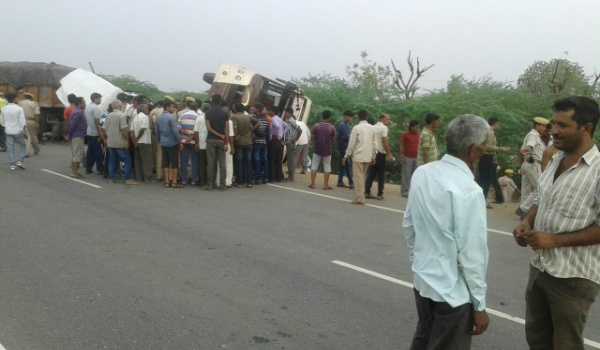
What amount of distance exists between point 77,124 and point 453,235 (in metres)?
11.1

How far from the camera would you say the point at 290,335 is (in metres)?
4.71

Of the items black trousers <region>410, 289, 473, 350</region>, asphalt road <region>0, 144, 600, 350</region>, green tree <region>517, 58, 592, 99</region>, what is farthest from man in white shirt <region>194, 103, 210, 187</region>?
green tree <region>517, 58, 592, 99</region>

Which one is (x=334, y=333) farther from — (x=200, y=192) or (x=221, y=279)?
(x=200, y=192)

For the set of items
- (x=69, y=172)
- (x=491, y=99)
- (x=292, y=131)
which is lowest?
(x=69, y=172)

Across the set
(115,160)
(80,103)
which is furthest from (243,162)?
(80,103)

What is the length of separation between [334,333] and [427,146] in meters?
6.25

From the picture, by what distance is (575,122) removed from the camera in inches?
128

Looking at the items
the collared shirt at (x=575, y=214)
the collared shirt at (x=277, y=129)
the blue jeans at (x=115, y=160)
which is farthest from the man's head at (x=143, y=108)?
the collared shirt at (x=575, y=214)

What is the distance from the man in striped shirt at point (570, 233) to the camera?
3.13 meters

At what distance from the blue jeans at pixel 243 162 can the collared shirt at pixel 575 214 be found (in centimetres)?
949

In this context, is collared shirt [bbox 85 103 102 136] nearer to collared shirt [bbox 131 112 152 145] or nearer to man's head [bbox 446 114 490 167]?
collared shirt [bbox 131 112 152 145]

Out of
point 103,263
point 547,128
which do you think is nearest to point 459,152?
point 103,263

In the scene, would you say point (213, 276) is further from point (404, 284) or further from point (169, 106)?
point (169, 106)

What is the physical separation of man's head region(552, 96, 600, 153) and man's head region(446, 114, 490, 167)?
0.52 meters
